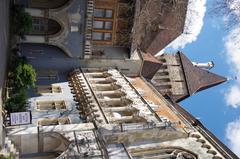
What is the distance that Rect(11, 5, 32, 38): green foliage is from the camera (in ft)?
100

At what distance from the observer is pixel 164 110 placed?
3203cm

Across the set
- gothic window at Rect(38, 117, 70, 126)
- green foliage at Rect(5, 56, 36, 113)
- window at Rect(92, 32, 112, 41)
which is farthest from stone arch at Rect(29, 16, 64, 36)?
gothic window at Rect(38, 117, 70, 126)

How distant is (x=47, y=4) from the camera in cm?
3584

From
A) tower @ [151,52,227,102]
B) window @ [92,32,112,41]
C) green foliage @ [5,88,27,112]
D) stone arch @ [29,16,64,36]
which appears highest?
stone arch @ [29,16,64,36]

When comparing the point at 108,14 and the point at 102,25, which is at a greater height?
the point at 108,14

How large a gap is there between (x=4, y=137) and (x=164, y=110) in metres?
14.7

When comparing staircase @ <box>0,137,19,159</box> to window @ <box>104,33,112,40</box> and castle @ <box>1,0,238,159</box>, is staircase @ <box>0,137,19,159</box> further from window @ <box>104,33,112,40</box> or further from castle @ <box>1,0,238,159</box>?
window @ <box>104,33,112,40</box>

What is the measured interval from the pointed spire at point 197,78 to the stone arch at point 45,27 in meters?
19.0

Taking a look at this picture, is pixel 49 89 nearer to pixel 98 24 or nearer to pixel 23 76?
pixel 23 76

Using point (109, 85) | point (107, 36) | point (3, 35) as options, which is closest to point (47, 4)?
point (107, 36)

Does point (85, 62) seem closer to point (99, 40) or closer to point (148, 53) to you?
point (99, 40)

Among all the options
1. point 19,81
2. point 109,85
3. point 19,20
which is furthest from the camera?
point 109,85

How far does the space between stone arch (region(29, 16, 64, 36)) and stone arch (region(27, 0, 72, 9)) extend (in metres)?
1.17

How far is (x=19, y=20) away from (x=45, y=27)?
18.9 feet
